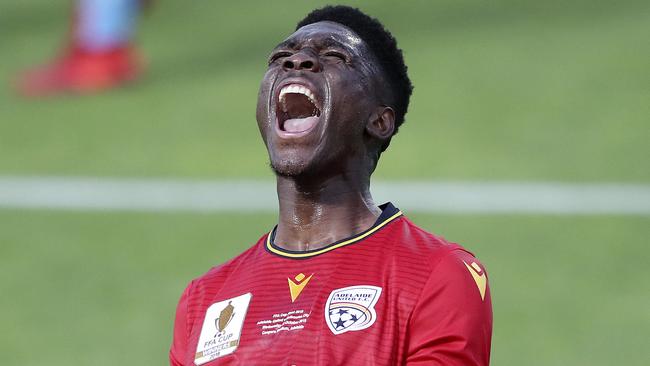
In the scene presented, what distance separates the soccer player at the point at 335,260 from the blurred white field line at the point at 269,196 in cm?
726

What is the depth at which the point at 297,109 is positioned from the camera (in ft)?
13.1

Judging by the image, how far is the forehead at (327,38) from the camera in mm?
3902

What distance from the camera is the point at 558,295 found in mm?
10125

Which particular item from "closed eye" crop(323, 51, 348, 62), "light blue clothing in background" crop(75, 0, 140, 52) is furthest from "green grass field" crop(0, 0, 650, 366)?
"closed eye" crop(323, 51, 348, 62)

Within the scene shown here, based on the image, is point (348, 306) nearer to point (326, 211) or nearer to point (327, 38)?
point (326, 211)

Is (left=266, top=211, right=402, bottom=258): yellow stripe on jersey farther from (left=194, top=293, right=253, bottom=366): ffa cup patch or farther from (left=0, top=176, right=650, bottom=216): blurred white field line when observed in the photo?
(left=0, top=176, right=650, bottom=216): blurred white field line

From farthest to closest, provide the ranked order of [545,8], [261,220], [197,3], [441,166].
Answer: [197,3]
[545,8]
[441,166]
[261,220]

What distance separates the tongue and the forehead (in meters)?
0.21

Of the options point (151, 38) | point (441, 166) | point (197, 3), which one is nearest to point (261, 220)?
point (441, 166)

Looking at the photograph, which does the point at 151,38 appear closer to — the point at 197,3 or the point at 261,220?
the point at 197,3

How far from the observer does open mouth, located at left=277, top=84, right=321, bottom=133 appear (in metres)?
3.84

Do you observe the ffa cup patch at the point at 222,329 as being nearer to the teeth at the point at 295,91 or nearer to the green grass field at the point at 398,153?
the teeth at the point at 295,91

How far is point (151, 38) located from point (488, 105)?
4.61 meters

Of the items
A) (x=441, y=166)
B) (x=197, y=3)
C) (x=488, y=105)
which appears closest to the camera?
(x=441, y=166)
